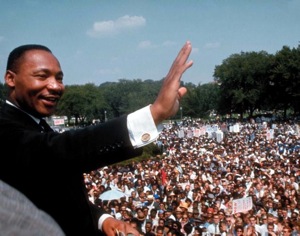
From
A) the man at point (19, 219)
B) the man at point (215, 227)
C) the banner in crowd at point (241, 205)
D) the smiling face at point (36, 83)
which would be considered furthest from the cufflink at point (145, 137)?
the banner in crowd at point (241, 205)

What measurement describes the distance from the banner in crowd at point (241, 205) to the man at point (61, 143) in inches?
320

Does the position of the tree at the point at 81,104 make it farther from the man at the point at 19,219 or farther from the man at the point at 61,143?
the man at the point at 19,219

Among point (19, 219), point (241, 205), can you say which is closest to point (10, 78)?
point (19, 219)

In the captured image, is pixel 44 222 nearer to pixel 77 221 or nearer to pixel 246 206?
pixel 77 221

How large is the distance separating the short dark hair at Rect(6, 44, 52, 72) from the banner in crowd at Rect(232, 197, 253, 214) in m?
8.20

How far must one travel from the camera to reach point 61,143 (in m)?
1.42

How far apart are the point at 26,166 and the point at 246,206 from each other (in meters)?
8.87

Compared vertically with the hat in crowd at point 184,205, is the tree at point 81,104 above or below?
above

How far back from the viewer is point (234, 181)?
12.9 meters

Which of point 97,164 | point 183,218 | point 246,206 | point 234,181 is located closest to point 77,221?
point 97,164

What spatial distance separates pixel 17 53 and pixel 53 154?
66 centimetres

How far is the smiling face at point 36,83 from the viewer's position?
172 centimetres

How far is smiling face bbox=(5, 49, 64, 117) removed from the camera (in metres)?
1.72

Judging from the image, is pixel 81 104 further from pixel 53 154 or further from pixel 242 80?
pixel 53 154
